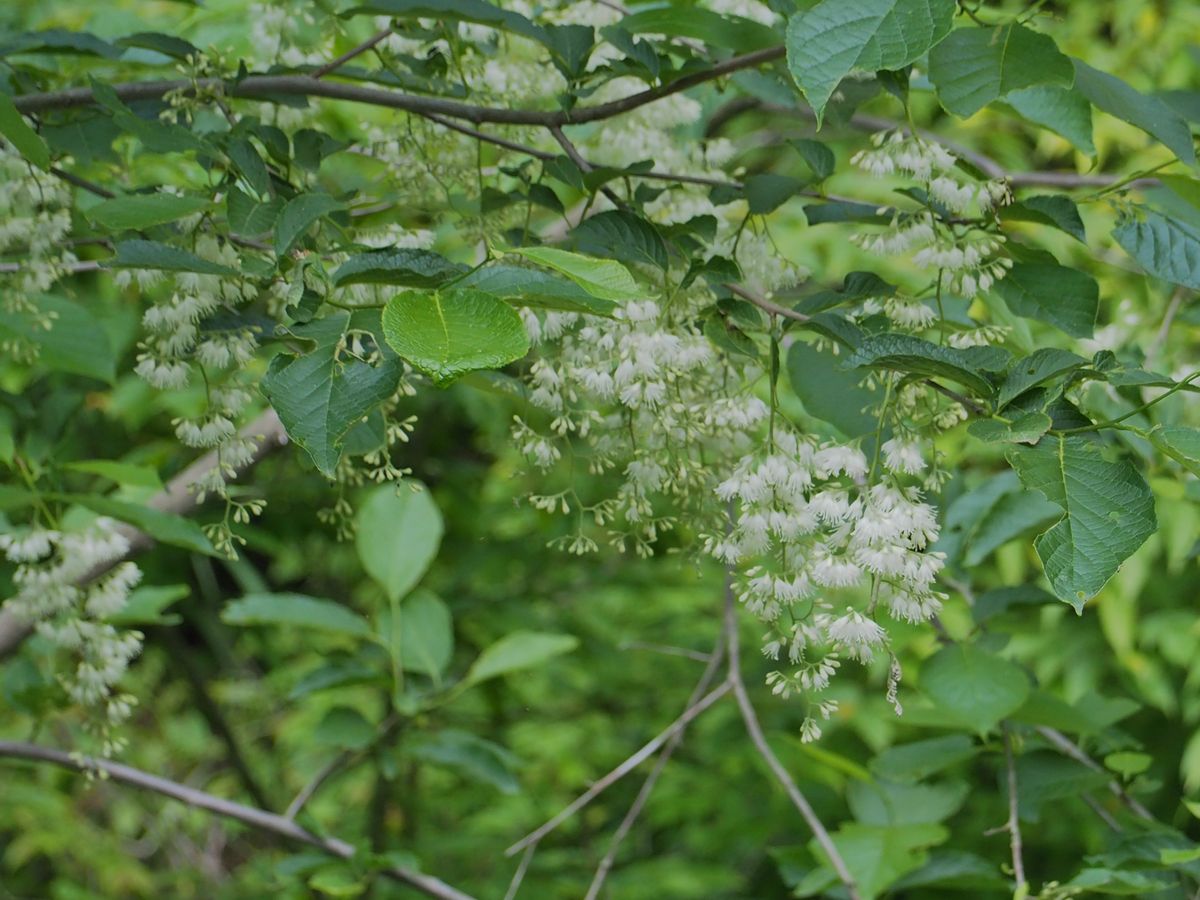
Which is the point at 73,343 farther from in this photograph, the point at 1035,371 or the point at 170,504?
the point at 1035,371

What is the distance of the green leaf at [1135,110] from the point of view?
2.72 ft

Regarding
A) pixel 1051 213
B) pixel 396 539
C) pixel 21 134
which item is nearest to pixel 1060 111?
pixel 1051 213

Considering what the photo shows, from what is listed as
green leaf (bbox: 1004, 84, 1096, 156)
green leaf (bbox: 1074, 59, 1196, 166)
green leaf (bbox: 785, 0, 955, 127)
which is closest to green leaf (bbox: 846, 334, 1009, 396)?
green leaf (bbox: 785, 0, 955, 127)

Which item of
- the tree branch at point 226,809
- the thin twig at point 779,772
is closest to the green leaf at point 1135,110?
the thin twig at point 779,772

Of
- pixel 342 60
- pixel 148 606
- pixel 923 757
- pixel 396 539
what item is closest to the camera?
pixel 342 60

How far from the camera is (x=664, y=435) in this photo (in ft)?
2.88

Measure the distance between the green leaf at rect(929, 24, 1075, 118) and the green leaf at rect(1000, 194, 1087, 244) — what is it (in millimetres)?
114

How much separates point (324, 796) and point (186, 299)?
218cm

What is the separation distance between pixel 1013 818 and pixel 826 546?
48cm

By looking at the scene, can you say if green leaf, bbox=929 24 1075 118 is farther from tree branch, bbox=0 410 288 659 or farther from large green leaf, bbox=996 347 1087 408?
tree branch, bbox=0 410 288 659

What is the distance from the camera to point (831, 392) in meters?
0.98

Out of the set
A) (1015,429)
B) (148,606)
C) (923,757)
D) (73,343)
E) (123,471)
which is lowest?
(923,757)

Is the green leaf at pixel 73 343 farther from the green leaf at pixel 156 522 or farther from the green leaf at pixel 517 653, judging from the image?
the green leaf at pixel 517 653

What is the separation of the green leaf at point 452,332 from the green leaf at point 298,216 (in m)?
0.12
